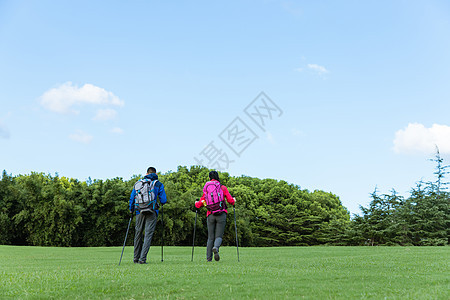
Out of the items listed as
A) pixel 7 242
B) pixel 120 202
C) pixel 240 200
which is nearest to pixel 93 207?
pixel 120 202

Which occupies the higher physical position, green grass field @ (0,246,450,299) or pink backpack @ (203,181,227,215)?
pink backpack @ (203,181,227,215)

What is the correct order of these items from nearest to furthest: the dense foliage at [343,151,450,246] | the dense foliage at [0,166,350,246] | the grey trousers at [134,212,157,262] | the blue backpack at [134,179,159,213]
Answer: the blue backpack at [134,179,159,213] → the grey trousers at [134,212,157,262] → the dense foliage at [343,151,450,246] → the dense foliage at [0,166,350,246]

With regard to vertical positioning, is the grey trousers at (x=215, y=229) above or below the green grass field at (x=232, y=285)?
above

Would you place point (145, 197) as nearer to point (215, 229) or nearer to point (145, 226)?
point (145, 226)

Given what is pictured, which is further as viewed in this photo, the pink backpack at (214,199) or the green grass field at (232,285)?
Result: the pink backpack at (214,199)

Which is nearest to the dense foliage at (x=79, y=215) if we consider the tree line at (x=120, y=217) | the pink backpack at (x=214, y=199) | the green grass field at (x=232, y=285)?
the tree line at (x=120, y=217)

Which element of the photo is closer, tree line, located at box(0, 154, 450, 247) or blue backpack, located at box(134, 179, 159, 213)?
blue backpack, located at box(134, 179, 159, 213)

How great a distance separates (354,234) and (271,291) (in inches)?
1009

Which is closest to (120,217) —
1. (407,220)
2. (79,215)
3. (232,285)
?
(79,215)

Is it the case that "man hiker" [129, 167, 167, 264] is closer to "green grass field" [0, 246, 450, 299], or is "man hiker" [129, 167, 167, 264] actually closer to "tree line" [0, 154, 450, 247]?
"green grass field" [0, 246, 450, 299]

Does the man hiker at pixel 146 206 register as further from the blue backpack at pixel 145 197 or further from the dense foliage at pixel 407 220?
the dense foliage at pixel 407 220

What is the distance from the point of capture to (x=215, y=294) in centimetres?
576

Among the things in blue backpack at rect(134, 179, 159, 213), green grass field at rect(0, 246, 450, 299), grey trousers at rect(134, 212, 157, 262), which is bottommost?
green grass field at rect(0, 246, 450, 299)

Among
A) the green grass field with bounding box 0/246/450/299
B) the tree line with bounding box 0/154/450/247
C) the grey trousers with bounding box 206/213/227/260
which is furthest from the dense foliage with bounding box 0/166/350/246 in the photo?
the green grass field with bounding box 0/246/450/299
